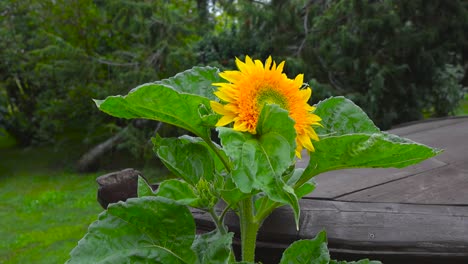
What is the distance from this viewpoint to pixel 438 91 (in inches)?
230

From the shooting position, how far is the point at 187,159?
1.11m

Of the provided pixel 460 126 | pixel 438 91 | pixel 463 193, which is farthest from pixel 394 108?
pixel 463 193

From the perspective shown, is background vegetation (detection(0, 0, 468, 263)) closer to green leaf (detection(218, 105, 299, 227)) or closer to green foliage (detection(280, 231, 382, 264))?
green foliage (detection(280, 231, 382, 264))

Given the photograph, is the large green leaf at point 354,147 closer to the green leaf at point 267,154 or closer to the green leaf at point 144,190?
the green leaf at point 267,154

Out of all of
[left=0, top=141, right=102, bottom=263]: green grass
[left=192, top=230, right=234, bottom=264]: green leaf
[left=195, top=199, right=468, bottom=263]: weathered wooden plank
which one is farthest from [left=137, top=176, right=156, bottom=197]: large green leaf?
[left=0, top=141, right=102, bottom=263]: green grass

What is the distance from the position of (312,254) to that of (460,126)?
2137mm

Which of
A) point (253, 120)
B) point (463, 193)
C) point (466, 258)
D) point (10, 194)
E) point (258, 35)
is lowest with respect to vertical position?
point (10, 194)

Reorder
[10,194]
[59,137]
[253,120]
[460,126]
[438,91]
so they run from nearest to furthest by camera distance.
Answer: [253,120] → [460,126] → [438,91] → [10,194] → [59,137]

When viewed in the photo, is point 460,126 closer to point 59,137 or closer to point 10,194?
point 10,194

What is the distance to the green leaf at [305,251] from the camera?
1.07 metres

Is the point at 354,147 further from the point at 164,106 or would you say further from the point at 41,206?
the point at 41,206

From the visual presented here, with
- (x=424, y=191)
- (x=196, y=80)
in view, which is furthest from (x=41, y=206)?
(x=196, y=80)

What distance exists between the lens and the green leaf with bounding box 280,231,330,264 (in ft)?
3.50

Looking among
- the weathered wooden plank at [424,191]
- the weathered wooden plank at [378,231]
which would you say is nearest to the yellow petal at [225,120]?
the weathered wooden plank at [378,231]
